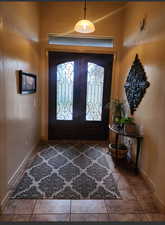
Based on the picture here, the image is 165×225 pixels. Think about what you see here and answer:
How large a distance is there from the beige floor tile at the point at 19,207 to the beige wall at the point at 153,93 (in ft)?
5.18

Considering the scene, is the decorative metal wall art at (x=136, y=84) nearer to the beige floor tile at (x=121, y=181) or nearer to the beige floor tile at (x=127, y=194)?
the beige floor tile at (x=121, y=181)

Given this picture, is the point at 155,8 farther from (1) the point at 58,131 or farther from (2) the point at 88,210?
(1) the point at 58,131

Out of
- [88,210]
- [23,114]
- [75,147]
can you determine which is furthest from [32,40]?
[88,210]

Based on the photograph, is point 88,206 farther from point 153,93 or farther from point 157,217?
point 153,93

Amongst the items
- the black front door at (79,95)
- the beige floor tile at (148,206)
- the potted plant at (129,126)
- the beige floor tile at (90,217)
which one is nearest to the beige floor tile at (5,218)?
the beige floor tile at (90,217)

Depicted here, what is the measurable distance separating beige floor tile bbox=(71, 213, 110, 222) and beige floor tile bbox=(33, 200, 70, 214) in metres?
0.13

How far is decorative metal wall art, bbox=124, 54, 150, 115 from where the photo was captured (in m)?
2.80

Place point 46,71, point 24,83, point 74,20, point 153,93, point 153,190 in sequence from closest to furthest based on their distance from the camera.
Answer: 1. point 153,190
2. point 153,93
3. point 24,83
4. point 74,20
5. point 46,71

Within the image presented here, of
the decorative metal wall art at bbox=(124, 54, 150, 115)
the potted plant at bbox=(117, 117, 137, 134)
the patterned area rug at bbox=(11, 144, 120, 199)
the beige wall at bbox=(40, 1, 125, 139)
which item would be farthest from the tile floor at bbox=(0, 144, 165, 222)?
the beige wall at bbox=(40, 1, 125, 139)

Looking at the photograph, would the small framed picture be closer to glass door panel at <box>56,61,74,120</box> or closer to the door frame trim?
the door frame trim

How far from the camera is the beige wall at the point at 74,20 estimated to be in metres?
3.96

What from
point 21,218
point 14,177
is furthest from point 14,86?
point 21,218

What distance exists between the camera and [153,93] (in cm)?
243

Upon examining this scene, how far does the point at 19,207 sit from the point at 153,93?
232cm
